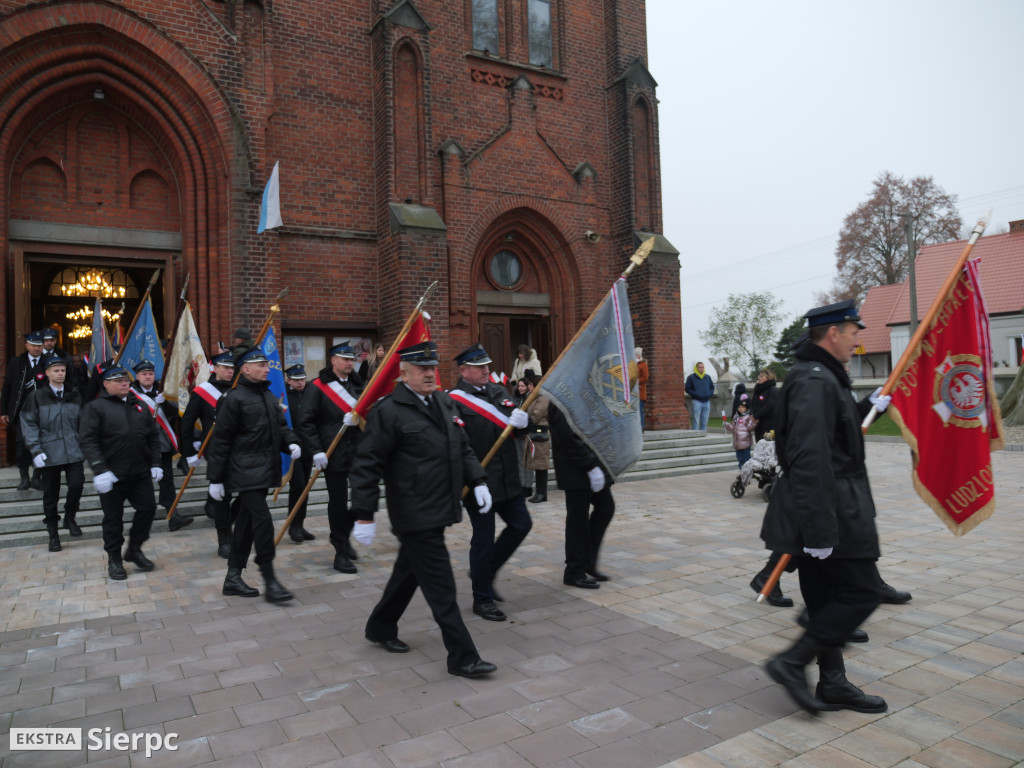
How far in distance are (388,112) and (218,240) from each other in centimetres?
392

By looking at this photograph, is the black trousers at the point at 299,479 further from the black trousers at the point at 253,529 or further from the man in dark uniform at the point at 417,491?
the man in dark uniform at the point at 417,491

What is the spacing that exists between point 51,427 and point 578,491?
5.92 meters

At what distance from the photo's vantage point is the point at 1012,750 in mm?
3172

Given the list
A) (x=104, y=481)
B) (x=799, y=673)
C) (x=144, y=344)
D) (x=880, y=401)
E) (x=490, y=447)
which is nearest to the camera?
(x=799, y=673)

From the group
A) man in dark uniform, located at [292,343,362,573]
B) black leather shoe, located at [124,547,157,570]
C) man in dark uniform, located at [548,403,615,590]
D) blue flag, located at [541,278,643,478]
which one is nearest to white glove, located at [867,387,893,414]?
blue flag, located at [541,278,643,478]

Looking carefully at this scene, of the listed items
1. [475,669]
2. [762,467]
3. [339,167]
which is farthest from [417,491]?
[339,167]

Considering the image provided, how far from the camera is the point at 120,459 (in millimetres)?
6711

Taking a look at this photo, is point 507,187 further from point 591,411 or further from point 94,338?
point 591,411

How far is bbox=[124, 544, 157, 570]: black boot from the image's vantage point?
6.78 m

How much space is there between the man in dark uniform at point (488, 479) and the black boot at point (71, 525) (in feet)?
17.4

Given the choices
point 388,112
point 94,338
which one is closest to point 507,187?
point 388,112

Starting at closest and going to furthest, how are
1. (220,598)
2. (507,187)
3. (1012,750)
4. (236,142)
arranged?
(1012,750)
(220,598)
(236,142)
(507,187)

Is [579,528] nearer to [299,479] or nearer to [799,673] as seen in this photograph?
[799,673]

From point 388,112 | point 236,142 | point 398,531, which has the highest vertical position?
point 388,112
